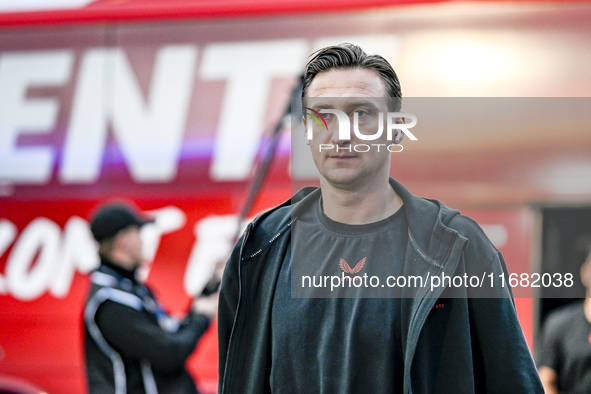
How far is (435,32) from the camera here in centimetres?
349

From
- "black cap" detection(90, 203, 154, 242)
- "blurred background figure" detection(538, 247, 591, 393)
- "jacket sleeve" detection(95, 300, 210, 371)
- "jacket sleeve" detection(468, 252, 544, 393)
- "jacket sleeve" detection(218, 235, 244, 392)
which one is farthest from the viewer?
"black cap" detection(90, 203, 154, 242)

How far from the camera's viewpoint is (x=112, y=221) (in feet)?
→ 10.9

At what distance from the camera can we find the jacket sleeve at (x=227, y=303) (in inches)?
60.2

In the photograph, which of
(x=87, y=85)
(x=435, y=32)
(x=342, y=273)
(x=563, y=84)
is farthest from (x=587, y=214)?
(x=87, y=85)

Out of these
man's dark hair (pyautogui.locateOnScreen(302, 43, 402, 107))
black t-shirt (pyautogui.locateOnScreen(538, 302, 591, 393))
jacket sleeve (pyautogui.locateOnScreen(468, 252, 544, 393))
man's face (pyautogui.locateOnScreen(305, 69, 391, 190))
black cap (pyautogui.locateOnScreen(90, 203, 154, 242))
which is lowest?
jacket sleeve (pyautogui.locateOnScreen(468, 252, 544, 393))

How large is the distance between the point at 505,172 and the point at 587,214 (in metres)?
0.48

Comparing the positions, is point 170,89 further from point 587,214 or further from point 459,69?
point 587,214

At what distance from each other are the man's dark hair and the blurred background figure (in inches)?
86.6

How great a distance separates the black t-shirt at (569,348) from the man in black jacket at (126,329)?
6.14ft

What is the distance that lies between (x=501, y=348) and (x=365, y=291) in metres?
0.32

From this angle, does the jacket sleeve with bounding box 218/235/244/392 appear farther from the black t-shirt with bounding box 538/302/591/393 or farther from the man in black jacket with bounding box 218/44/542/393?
the black t-shirt with bounding box 538/302/591/393

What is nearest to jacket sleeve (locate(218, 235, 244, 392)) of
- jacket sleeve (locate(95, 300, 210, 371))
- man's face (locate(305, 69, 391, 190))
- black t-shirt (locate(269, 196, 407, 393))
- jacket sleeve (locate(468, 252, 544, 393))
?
black t-shirt (locate(269, 196, 407, 393))

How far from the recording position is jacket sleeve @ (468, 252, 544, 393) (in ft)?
4.34

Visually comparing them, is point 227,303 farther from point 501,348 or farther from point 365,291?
point 501,348
